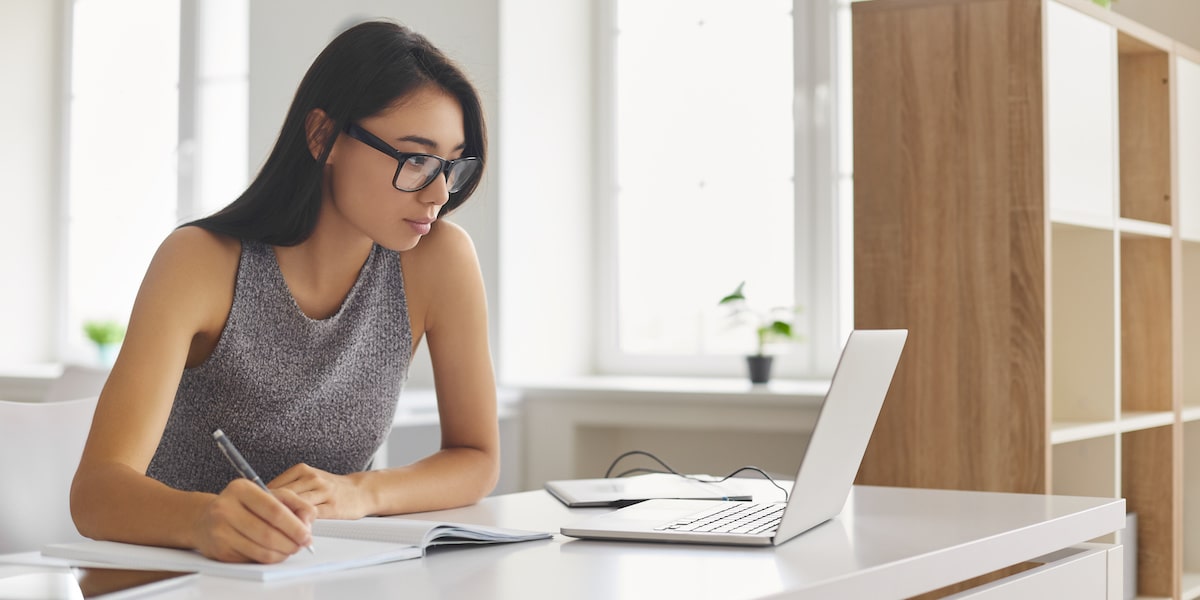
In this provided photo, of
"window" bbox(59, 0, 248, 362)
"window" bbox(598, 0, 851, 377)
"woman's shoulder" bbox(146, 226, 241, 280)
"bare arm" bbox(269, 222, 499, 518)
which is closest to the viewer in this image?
"woman's shoulder" bbox(146, 226, 241, 280)

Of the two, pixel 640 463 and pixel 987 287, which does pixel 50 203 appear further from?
pixel 987 287

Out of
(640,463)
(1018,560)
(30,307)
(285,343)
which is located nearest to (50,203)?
(30,307)

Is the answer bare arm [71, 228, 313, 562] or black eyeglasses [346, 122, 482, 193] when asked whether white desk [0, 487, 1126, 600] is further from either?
black eyeglasses [346, 122, 482, 193]

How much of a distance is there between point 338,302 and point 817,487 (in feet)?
2.75

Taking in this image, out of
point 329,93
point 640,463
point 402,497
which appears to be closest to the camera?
point 402,497

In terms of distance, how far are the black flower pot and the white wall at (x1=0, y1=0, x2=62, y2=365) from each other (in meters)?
2.96

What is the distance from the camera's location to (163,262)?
156 centimetres

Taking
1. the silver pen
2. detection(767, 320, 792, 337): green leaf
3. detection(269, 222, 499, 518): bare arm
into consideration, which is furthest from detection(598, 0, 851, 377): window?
the silver pen

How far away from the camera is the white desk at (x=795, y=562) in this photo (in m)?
0.97

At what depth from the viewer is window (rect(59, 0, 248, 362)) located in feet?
14.5

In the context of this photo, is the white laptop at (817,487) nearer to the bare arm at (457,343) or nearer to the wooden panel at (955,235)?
the bare arm at (457,343)

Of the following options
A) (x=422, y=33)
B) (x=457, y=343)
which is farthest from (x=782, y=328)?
(x=457, y=343)

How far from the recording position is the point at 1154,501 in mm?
2775

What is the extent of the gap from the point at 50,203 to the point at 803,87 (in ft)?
9.95
